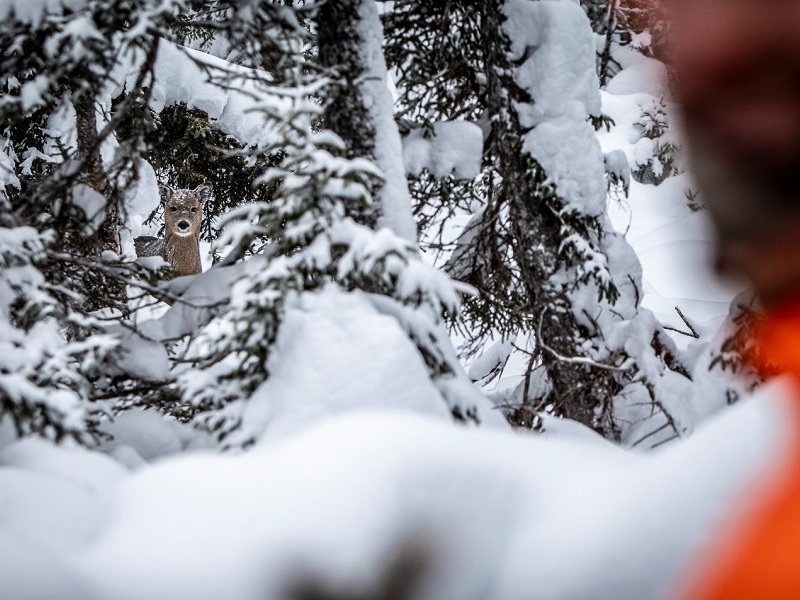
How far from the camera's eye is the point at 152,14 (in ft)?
7.46

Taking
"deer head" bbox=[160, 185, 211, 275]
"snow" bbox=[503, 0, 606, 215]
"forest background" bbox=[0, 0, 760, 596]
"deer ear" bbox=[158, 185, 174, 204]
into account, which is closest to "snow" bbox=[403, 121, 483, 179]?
"forest background" bbox=[0, 0, 760, 596]

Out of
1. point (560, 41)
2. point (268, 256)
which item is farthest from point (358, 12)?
point (560, 41)

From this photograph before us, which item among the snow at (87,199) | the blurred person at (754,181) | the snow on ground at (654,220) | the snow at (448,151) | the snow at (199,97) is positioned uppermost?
the blurred person at (754,181)

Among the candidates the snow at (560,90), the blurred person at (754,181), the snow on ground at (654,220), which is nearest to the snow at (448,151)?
the snow at (560,90)

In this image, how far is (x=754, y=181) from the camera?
41.9 inches

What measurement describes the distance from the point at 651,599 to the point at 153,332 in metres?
2.69

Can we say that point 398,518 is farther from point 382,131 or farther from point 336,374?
point 382,131

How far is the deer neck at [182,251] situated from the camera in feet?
33.1

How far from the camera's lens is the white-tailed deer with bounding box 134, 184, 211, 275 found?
393 inches

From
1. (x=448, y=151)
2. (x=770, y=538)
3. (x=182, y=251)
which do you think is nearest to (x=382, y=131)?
(x=448, y=151)

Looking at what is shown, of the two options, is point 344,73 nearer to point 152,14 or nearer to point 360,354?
point 152,14

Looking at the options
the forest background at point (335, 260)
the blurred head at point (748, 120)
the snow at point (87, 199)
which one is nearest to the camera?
the blurred head at point (748, 120)

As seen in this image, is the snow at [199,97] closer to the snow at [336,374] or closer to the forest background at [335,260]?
the forest background at [335,260]

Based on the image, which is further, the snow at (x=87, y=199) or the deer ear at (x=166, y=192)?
the deer ear at (x=166, y=192)
